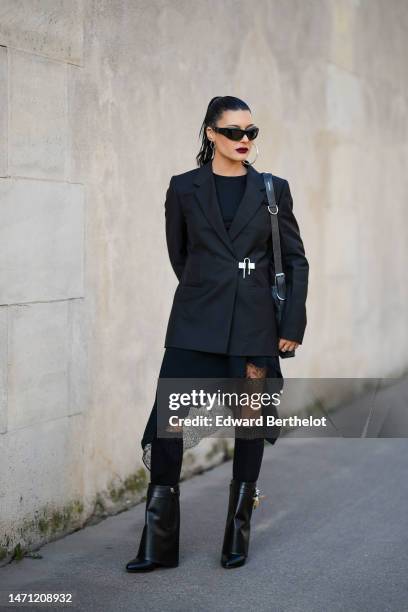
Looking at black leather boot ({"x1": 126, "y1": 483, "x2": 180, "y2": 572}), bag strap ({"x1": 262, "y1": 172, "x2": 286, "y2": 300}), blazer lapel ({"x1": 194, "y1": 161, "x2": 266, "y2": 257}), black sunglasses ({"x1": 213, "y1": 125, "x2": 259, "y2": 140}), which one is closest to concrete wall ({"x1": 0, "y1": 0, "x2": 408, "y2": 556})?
black leather boot ({"x1": 126, "y1": 483, "x2": 180, "y2": 572})

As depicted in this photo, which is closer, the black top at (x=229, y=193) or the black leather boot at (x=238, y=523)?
the black top at (x=229, y=193)

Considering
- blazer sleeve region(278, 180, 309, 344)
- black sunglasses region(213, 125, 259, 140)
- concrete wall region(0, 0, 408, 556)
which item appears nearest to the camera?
black sunglasses region(213, 125, 259, 140)

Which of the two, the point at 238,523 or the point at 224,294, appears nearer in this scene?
the point at 224,294

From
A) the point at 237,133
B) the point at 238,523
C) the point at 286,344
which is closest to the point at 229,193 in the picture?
the point at 237,133

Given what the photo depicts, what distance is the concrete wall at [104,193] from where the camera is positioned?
4285mm

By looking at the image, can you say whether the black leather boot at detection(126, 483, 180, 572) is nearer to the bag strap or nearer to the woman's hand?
the woman's hand

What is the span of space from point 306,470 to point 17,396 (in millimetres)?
2190

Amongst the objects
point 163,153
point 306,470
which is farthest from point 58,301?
point 306,470

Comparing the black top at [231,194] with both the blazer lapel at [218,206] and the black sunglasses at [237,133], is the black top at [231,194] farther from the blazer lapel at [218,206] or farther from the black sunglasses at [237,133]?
the black sunglasses at [237,133]

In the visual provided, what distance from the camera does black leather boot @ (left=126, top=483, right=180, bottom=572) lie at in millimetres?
4016

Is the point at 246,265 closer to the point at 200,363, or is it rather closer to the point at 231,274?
the point at 231,274

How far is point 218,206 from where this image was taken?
4000 millimetres

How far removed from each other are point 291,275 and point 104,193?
1172mm

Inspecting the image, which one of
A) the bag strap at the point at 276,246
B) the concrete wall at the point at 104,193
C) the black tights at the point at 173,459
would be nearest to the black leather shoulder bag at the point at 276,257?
the bag strap at the point at 276,246
